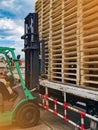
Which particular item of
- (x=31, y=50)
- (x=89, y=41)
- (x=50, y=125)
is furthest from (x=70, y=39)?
(x=50, y=125)

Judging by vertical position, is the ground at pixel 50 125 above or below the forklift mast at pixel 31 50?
below

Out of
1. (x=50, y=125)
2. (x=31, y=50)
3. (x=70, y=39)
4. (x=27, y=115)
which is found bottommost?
(x=50, y=125)

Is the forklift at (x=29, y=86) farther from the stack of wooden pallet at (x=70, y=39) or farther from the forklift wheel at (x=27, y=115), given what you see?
the stack of wooden pallet at (x=70, y=39)

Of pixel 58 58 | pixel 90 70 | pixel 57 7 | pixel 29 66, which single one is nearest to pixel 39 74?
pixel 29 66

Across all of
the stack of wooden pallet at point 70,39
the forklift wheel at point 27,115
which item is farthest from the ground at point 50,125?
the stack of wooden pallet at point 70,39

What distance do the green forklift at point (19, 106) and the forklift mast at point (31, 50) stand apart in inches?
18.3

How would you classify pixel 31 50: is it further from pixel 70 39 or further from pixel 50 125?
pixel 50 125

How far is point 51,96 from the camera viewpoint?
7.77 meters

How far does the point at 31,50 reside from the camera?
7.63 metres

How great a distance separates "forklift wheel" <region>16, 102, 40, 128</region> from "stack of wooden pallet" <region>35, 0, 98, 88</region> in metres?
0.84

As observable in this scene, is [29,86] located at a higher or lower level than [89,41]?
lower

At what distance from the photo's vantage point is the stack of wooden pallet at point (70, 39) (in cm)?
546

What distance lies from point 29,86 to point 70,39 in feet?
6.86

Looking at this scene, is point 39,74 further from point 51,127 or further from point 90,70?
point 90,70
